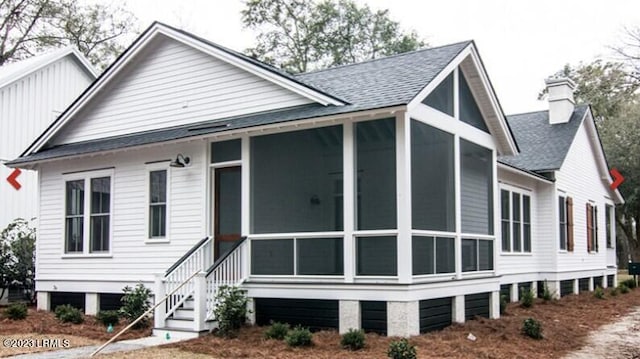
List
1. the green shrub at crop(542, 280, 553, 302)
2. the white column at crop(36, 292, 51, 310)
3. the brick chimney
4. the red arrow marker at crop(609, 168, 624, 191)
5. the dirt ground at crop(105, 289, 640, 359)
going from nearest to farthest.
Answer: the dirt ground at crop(105, 289, 640, 359) → the white column at crop(36, 292, 51, 310) → the green shrub at crop(542, 280, 553, 302) → the brick chimney → the red arrow marker at crop(609, 168, 624, 191)

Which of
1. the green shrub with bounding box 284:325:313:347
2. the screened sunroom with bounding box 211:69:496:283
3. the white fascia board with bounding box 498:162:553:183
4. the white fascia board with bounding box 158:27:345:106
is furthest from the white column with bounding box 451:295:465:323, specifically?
the white fascia board with bounding box 498:162:553:183

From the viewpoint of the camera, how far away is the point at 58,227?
1474cm

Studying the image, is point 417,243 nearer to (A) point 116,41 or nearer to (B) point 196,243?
(B) point 196,243

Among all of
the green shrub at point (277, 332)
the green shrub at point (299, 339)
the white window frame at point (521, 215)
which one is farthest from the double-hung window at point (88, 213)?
the white window frame at point (521, 215)

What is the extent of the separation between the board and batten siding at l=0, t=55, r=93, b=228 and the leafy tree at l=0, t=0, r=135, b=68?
38.2 ft

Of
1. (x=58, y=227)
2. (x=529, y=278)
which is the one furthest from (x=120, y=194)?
(x=529, y=278)

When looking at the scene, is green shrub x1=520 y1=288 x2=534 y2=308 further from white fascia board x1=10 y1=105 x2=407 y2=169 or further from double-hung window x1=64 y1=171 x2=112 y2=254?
double-hung window x1=64 y1=171 x2=112 y2=254

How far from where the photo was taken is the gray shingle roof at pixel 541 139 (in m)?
19.7

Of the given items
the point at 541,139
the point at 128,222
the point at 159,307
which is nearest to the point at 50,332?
the point at 159,307

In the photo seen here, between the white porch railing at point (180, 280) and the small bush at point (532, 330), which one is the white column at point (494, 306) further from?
the white porch railing at point (180, 280)

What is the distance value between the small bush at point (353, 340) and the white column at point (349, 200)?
1.06 m

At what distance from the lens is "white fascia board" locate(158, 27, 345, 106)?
1140 centimetres

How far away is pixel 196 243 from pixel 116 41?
24.9m

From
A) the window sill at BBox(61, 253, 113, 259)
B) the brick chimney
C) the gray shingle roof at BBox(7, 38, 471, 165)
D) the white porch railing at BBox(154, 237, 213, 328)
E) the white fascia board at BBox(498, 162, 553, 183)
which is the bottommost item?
the white porch railing at BBox(154, 237, 213, 328)
